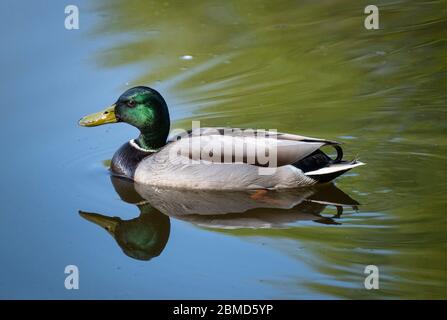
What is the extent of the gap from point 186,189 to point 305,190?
105 centimetres

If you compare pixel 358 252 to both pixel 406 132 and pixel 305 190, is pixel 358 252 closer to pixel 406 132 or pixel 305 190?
pixel 305 190

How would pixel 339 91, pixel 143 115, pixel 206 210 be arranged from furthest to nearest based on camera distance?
pixel 339 91, pixel 143 115, pixel 206 210

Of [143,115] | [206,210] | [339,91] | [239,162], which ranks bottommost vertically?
[206,210]

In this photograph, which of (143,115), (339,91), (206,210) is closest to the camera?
(206,210)

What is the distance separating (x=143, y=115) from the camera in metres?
8.31

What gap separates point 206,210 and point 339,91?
272cm

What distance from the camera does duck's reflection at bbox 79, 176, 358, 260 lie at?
706 cm

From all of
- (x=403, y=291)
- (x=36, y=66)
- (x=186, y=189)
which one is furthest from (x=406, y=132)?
(x=36, y=66)

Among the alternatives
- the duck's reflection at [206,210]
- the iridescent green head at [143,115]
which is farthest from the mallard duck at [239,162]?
the iridescent green head at [143,115]

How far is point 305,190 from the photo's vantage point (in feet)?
25.6

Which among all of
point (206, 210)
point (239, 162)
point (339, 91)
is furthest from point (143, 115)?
point (339, 91)

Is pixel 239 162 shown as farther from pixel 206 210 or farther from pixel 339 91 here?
pixel 339 91

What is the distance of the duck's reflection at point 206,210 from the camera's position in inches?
278

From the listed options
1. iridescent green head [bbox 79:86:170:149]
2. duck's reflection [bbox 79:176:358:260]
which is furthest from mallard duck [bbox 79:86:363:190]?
iridescent green head [bbox 79:86:170:149]
